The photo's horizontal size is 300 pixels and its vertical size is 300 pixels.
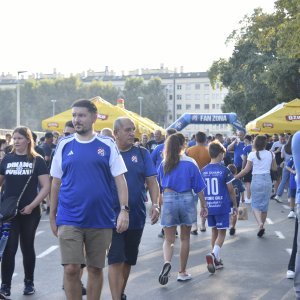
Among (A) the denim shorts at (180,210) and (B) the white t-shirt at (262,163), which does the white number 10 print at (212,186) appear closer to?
(A) the denim shorts at (180,210)

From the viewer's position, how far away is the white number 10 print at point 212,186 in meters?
8.85

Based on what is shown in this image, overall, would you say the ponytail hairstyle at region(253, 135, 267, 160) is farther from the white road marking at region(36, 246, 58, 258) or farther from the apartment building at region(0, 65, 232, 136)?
the apartment building at region(0, 65, 232, 136)

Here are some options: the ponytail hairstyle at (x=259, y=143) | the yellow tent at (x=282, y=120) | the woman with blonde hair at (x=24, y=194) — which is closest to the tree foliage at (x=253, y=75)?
the yellow tent at (x=282, y=120)

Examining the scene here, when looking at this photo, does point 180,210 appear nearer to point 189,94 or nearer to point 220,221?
point 220,221

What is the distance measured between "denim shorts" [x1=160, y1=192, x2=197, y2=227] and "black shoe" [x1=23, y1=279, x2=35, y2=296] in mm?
1744

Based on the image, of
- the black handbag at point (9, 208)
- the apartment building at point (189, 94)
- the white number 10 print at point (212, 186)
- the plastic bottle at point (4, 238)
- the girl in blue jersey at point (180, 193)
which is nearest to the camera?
the plastic bottle at point (4, 238)

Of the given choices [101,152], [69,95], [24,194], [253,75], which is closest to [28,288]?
[24,194]

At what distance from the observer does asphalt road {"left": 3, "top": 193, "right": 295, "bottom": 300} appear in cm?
713

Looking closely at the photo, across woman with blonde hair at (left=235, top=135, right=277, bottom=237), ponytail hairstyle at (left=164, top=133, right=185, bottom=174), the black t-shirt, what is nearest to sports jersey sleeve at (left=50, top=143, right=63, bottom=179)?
the black t-shirt

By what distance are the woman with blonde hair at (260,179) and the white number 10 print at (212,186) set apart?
2745mm

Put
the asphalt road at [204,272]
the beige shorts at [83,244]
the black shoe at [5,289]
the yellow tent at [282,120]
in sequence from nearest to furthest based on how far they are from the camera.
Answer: the beige shorts at [83,244], the black shoe at [5,289], the asphalt road at [204,272], the yellow tent at [282,120]

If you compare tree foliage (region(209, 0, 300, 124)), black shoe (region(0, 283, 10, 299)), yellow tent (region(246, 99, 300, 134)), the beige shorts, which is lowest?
black shoe (region(0, 283, 10, 299))

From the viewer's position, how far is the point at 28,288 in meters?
7.09

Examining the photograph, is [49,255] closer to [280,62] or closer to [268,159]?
[268,159]
